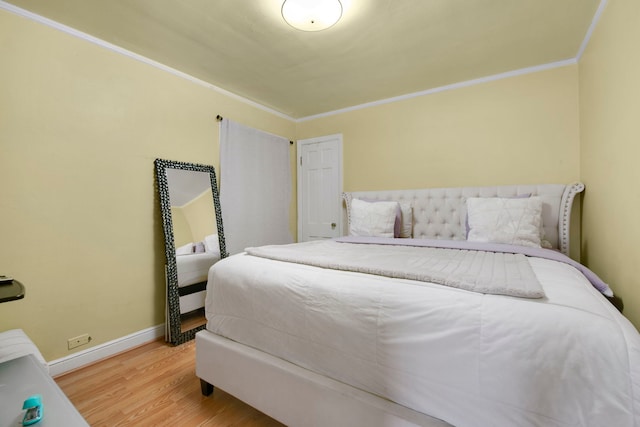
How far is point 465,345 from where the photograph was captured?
0.87 meters

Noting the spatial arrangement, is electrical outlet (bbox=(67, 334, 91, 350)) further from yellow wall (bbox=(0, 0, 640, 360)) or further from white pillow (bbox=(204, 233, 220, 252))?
white pillow (bbox=(204, 233, 220, 252))

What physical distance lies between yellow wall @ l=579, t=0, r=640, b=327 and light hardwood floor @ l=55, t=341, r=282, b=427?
210 cm

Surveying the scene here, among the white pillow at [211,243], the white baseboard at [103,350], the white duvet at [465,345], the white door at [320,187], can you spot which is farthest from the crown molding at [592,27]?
the white baseboard at [103,350]

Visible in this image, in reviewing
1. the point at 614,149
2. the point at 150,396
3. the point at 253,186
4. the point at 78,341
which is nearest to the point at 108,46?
the point at 253,186

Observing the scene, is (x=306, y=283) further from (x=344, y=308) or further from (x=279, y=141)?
(x=279, y=141)

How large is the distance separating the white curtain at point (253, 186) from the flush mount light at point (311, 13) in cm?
153

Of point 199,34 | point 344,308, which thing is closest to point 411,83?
point 199,34

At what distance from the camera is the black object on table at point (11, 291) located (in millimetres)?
869

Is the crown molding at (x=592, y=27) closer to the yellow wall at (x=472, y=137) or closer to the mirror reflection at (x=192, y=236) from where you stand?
the yellow wall at (x=472, y=137)

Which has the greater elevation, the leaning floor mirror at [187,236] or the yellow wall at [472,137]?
the yellow wall at [472,137]

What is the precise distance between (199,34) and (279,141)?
68.7 inches

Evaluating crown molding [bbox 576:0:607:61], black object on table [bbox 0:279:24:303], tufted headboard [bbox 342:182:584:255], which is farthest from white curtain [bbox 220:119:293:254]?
crown molding [bbox 576:0:607:61]

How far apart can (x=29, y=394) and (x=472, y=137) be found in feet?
11.4

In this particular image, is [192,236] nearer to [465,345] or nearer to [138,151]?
[138,151]
